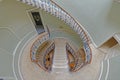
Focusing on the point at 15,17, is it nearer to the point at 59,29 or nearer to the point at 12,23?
the point at 12,23

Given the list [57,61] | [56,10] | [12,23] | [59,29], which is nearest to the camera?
[56,10]

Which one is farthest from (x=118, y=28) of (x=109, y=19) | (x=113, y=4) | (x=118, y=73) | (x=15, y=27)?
(x=15, y=27)

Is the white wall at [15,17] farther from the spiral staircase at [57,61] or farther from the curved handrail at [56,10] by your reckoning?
the curved handrail at [56,10]

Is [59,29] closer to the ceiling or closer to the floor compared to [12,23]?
closer to the floor

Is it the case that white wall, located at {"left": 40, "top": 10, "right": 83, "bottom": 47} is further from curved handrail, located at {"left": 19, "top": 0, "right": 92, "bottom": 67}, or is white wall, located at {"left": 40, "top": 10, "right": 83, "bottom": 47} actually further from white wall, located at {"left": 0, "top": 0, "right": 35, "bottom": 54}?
curved handrail, located at {"left": 19, "top": 0, "right": 92, "bottom": 67}

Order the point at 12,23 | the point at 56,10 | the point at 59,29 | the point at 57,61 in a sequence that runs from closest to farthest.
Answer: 1. the point at 56,10
2. the point at 12,23
3. the point at 59,29
4. the point at 57,61

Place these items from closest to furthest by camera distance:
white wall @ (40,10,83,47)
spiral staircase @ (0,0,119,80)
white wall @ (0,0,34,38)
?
white wall @ (0,0,34,38) < white wall @ (40,10,83,47) < spiral staircase @ (0,0,119,80)

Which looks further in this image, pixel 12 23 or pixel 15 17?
pixel 12 23

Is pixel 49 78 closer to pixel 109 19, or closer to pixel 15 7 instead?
pixel 15 7

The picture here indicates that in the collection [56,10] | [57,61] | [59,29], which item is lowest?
[57,61]

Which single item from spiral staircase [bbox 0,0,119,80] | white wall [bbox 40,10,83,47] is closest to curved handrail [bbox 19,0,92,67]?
spiral staircase [bbox 0,0,119,80]

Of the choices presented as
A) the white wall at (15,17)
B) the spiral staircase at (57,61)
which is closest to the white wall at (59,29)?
the spiral staircase at (57,61)

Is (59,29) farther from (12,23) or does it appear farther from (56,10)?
(56,10)

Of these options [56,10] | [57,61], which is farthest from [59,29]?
[56,10]
